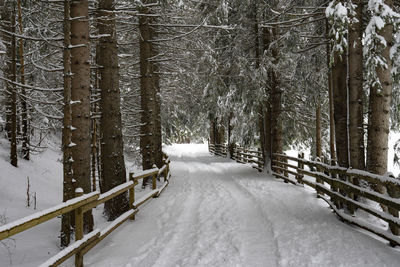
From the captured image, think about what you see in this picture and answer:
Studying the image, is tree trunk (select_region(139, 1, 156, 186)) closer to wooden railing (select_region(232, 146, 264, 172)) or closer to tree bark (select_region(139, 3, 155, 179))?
tree bark (select_region(139, 3, 155, 179))

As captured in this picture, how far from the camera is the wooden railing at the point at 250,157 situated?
16241 millimetres

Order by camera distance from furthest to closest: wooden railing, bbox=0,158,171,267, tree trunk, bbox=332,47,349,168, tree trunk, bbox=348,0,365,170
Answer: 1. tree trunk, bbox=332,47,349,168
2. tree trunk, bbox=348,0,365,170
3. wooden railing, bbox=0,158,171,267

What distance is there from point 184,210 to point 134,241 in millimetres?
2449

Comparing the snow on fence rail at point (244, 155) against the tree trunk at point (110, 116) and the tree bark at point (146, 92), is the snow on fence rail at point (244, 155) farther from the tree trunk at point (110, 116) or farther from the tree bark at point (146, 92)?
the tree trunk at point (110, 116)

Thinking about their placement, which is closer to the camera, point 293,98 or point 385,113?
point 385,113

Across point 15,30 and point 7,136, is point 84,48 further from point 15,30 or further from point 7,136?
point 7,136

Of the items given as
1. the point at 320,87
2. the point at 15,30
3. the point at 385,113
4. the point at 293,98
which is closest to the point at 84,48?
the point at 385,113

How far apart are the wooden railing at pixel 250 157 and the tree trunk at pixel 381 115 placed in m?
8.67

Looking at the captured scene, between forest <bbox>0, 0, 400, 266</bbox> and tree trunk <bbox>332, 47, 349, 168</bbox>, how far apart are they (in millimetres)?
25

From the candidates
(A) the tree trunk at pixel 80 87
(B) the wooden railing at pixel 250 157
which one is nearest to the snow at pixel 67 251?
(A) the tree trunk at pixel 80 87

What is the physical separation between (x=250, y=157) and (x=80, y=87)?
13.6m

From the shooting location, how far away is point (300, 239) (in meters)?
5.68

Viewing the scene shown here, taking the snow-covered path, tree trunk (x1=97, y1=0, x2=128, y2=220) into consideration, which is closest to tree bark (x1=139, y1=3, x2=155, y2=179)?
the snow-covered path

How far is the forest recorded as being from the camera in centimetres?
621
